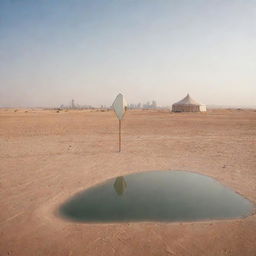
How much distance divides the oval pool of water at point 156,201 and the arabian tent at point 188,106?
53.1 m

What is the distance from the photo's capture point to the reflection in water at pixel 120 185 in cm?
812

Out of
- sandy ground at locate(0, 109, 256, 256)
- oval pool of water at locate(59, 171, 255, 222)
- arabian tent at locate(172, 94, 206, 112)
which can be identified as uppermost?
arabian tent at locate(172, 94, 206, 112)

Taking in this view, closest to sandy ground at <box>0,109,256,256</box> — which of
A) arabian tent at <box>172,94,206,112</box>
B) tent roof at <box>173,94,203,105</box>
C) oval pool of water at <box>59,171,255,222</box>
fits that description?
oval pool of water at <box>59,171,255,222</box>

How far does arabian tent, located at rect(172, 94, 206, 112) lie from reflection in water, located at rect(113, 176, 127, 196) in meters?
54.0

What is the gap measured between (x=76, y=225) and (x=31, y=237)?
101 cm

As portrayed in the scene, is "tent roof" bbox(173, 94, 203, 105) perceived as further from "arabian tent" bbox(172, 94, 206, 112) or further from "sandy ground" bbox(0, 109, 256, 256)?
"sandy ground" bbox(0, 109, 256, 256)

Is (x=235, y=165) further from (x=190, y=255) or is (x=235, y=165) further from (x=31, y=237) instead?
(x=31, y=237)

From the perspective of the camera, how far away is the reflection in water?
8117mm

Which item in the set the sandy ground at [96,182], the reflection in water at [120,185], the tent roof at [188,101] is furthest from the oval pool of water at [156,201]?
the tent roof at [188,101]

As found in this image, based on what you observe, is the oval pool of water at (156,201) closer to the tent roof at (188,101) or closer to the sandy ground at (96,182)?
the sandy ground at (96,182)

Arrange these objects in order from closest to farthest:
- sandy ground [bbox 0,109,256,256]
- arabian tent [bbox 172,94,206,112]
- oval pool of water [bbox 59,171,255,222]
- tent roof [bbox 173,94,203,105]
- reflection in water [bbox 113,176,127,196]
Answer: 1. sandy ground [bbox 0,109,256,256]
2. oval pool of water [bbox 59,171,255,222]
3. reflection in water [bbox 113,176,127,196]
4. arabian tent [bbox 172,94,206,112]
5. tent roof [bbox 173,94,203,105]

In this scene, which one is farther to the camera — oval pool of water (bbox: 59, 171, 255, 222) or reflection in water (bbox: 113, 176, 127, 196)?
reflection in water (bbox: 113, 176, 127, 196)

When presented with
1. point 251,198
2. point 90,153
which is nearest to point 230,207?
point 251,198

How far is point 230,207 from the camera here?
6828 mm
